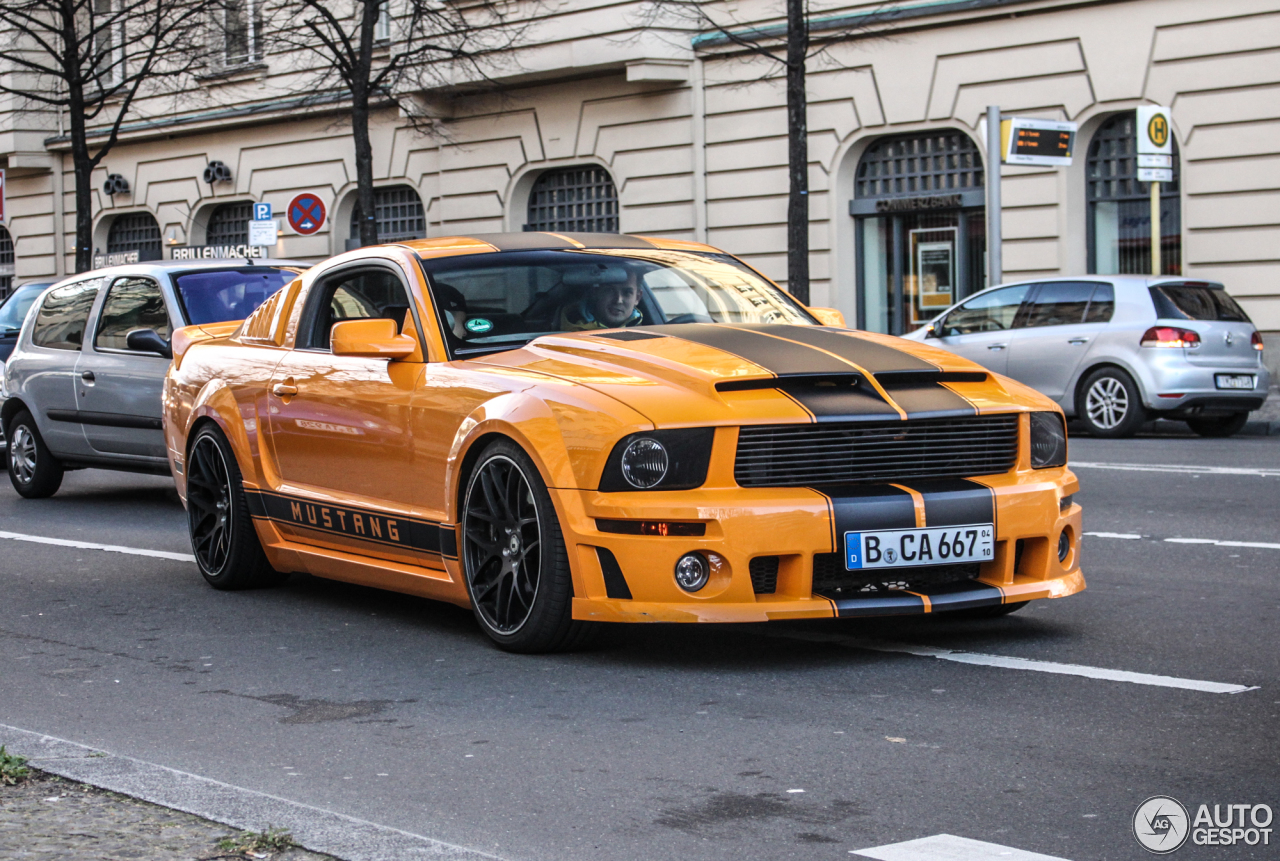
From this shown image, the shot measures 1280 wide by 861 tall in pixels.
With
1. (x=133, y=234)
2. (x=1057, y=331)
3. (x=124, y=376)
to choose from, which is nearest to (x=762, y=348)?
(x=124, y=376)

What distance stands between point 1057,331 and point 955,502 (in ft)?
40.5

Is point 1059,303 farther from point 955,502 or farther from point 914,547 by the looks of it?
point 914,547

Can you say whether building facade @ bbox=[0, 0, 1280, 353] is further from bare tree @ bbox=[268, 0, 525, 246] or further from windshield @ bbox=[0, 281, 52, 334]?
windshield @ bbox=[0, 281, 52, 334]

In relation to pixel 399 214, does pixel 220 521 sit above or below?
below

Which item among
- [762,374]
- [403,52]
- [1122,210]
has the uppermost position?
[403,52]

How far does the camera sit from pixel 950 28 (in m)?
23.1

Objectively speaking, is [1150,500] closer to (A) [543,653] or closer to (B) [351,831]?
(A) [543,653]

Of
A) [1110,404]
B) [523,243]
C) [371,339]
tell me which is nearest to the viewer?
[371,339]

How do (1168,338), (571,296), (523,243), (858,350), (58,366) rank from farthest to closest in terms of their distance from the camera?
(1168,338), (58,366), (523,243), (571,296), (858,350)

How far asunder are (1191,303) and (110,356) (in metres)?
9.97

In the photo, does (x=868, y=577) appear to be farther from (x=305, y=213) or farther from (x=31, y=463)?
(x=305, y=213)

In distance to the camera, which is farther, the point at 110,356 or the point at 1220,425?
the point at 1220,425

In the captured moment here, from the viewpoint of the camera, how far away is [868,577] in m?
5.88

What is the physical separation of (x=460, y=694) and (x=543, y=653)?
572 millimetres
